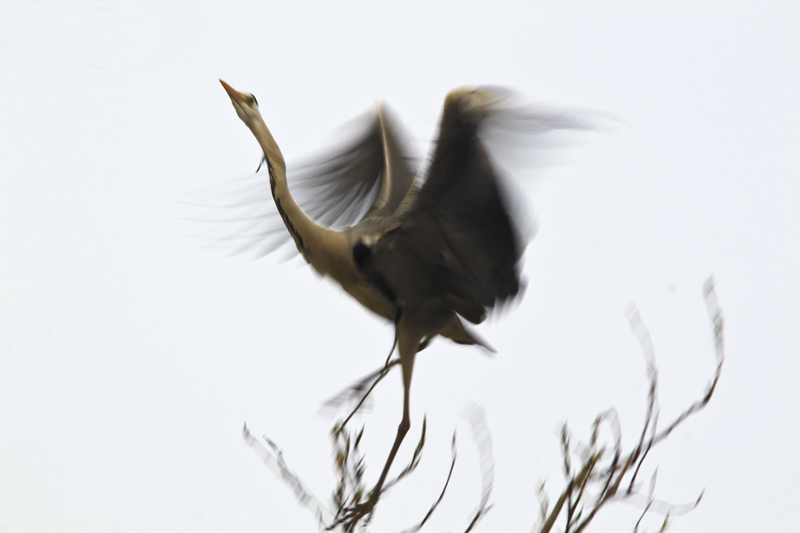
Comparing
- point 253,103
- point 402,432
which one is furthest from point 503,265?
point 253,103

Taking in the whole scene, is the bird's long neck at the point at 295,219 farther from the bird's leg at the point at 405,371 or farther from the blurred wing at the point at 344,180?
the blurred wing at the point at 344,180

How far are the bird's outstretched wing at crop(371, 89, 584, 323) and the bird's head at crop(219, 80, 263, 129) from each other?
43 cm

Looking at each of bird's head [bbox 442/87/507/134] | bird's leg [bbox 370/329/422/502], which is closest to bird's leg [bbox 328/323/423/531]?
bird's leg [bbox 370/329/422/502]

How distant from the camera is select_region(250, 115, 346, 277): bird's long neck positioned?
1933 millimetres

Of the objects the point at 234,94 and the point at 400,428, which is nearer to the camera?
the point at 234,94

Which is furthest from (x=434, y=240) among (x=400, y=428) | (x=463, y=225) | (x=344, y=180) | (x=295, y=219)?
(x=344, y=180)

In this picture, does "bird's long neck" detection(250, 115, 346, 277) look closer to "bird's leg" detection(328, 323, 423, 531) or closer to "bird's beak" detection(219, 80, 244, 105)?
"bird's beak" detection(219, 80, 244, 105)

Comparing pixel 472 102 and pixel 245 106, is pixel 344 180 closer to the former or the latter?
pixel 245 106

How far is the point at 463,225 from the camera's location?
1.93m

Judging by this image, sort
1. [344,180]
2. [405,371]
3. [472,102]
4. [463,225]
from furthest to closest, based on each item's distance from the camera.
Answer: [344,180] < [405,371] < [463,225] < [472,102]

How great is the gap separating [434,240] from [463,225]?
0.08 meters

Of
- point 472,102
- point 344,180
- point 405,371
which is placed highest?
point 472,102

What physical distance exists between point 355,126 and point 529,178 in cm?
84

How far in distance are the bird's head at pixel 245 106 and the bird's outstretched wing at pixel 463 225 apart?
427 millimetres
